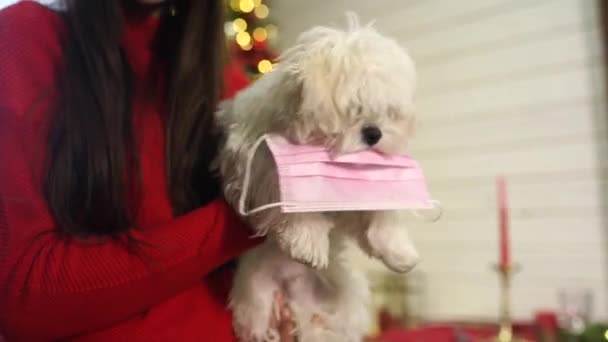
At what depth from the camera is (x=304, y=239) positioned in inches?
33.2

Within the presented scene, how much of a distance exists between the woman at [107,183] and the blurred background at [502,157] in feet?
1.93

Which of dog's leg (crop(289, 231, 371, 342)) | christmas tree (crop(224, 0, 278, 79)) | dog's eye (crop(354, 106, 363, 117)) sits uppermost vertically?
christmas tree (crop(224, 0, 278, 79))

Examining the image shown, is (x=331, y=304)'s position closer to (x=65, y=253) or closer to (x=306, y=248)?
(x=306, y=248)

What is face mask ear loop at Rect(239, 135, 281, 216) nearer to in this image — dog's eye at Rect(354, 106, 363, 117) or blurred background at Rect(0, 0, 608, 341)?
dog's eye at Rect(354, 106, 363, 117)

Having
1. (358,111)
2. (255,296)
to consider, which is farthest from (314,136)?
(255,296)

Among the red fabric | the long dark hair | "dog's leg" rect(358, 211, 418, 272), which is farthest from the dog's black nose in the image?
the long dark hair

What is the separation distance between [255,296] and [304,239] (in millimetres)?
197

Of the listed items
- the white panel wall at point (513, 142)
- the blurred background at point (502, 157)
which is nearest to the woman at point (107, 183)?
the blurred background at point (502, 157)

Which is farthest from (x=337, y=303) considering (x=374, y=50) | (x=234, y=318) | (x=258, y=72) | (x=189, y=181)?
(x=258, y=72)

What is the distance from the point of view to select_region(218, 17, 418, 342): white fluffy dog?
848 millimetres

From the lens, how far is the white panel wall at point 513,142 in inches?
73.8

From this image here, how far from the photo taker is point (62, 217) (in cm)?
89

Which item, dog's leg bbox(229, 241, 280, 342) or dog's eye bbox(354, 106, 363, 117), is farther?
dog's leg bbox(229, 241, 280, 342)

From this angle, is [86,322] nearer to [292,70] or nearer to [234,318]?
[234,318]
